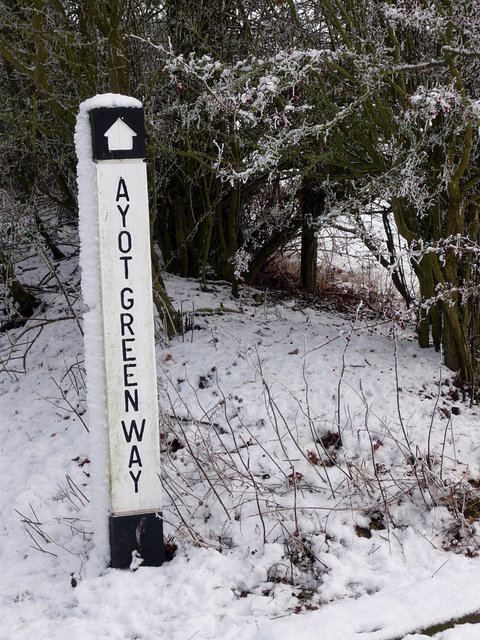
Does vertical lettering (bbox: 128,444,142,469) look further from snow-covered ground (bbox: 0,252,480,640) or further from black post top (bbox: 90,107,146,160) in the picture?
black post top (bbox: 90,107,146,160)

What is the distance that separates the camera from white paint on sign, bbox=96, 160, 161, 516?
2760 mm

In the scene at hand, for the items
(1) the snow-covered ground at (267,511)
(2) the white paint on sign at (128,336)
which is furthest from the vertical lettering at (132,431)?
(1) the snow-covered ground at (267,511)

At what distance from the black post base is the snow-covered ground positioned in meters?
0.07

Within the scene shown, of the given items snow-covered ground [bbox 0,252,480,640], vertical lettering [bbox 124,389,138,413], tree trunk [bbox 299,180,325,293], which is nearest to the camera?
snow-covered ground [bbox 0,252,480,640]

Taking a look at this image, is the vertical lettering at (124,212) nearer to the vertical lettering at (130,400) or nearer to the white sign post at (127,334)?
the white sign post at (127,334)

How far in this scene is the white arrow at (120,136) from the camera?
8.88 ft

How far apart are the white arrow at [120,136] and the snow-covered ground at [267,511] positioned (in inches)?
51.2

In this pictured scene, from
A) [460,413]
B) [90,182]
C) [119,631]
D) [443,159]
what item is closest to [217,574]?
[119,631]

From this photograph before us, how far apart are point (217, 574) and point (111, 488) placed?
618 mm

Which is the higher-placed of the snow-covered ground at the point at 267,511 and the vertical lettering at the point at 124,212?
the vertical lettering at the point at 124,212

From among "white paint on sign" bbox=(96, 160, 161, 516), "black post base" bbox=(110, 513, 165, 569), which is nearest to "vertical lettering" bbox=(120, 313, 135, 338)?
"white paint on sign" bbox=(96, 160, 161, 516)

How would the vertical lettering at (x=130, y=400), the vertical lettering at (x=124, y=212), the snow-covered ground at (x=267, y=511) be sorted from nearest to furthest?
the snow-covered ground at (x=267, y=511) → the vertical lettering at (x=124, y=212) → the vertical lettering at (x=130, y=400)

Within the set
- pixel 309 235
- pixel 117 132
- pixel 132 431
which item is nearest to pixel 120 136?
pixel 117 132

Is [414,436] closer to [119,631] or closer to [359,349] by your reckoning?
[359,349]
